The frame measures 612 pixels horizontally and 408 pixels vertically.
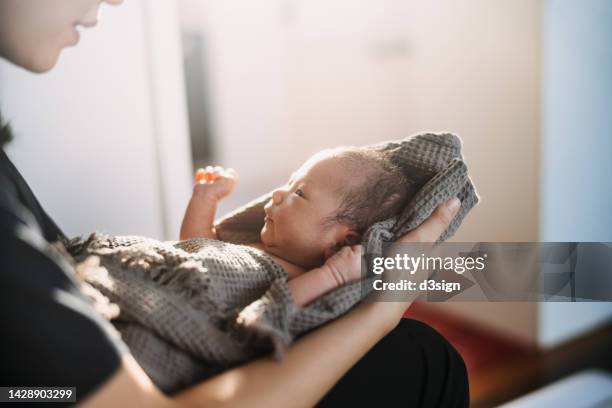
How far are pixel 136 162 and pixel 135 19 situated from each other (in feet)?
0.89

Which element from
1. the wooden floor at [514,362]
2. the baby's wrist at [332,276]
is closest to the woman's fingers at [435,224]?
the baby's wrist at [332,276]

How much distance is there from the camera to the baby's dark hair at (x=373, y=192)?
76cm

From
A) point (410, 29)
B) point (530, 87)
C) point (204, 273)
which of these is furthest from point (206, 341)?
point (410, 29)

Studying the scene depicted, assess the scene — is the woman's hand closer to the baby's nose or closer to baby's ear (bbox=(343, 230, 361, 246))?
baby's ear (bbox=(343, 230, 361, 246))

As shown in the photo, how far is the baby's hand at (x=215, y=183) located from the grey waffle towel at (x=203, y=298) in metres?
0.21

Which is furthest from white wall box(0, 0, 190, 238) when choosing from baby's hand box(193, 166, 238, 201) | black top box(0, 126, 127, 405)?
black top box(0, 126, 127, 405)

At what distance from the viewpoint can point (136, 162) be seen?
103cm

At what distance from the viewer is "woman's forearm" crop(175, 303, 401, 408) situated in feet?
1.65

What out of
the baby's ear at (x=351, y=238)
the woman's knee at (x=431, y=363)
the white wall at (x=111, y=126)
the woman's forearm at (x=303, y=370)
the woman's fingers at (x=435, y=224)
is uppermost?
the white wall at (x=111, y=126)

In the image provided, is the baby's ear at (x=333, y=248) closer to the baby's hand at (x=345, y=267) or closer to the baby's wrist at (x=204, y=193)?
the baby's hand at (x=345, y=267)

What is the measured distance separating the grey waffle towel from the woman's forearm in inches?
0.7

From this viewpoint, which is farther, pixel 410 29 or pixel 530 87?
pixel 410 29

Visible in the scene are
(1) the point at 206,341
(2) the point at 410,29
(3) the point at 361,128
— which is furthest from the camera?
(3) the point at 361,128

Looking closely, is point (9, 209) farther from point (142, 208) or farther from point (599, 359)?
point (599, 359)
